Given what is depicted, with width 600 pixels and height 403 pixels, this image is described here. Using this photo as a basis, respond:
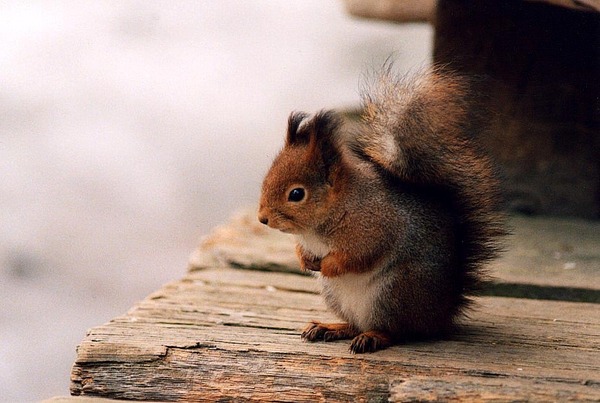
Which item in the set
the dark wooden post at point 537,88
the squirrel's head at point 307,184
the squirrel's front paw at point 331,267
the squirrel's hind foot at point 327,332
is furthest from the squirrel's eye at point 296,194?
the dark wooden post at point 537,88

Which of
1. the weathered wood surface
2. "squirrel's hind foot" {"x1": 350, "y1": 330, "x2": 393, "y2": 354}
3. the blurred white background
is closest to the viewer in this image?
the weathered wood surface

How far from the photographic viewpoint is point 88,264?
2.72m

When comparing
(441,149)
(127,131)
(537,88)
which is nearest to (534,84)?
(537,88)

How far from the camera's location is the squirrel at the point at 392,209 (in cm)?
140

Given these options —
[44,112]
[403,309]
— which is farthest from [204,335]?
[44,112]

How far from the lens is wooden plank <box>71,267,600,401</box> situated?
1.25 metres

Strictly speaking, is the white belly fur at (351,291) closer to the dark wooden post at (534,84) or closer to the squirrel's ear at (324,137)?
the squirrel's ear at (324,137)

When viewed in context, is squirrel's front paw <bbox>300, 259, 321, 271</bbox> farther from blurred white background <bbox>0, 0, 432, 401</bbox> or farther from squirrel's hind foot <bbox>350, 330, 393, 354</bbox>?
blurred white background <bbox>0, 0, 432, 401</bbox>

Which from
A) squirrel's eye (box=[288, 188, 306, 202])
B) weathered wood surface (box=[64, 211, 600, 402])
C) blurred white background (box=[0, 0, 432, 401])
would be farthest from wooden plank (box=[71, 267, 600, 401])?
blurred white background (box=[0, 0, 432, 401])

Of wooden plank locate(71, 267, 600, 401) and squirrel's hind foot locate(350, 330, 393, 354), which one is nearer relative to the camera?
wooden plank locate(71, 267, 600, 401)

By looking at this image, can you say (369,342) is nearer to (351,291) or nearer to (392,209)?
(351,291)

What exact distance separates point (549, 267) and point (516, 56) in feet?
2.03

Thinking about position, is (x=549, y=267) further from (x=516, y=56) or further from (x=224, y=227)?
(x=224, y=227)

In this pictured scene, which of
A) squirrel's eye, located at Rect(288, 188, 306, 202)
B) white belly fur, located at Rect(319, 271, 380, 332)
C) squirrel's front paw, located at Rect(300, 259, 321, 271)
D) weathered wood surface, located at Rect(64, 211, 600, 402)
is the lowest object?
weathered wood surface, located at Rect(64, 211, 600, 402)
